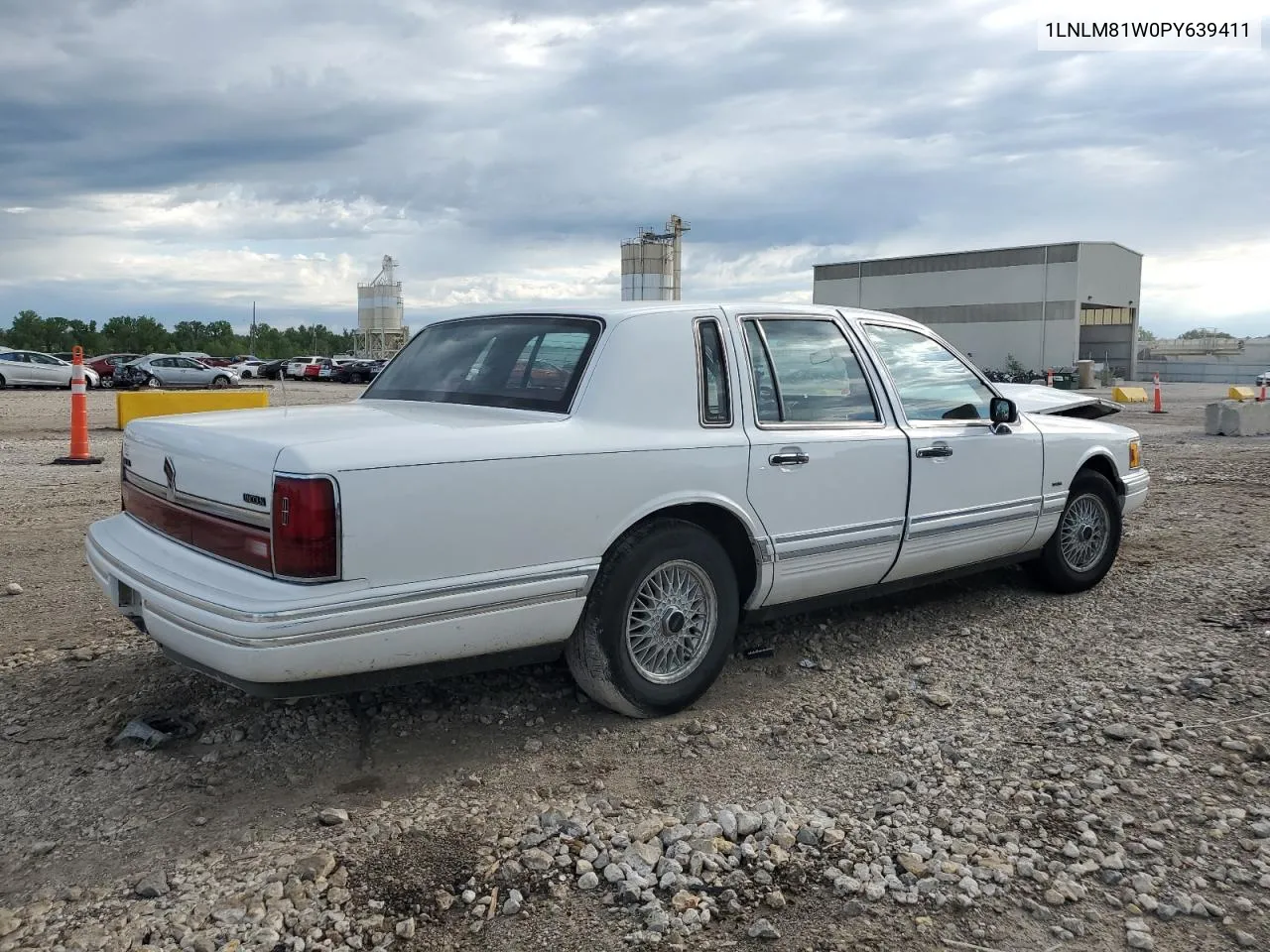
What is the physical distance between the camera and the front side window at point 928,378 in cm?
479

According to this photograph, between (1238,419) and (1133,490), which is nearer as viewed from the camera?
(1133,490)

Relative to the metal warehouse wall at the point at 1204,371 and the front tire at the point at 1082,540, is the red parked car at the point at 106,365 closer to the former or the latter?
the front tire at the point at 1082,540

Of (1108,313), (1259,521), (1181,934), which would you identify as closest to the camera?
(1181,934)

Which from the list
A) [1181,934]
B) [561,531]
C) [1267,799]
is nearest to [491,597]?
[561,531]

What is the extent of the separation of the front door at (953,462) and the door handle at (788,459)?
724 mm

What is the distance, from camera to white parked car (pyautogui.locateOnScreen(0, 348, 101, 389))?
3042cm

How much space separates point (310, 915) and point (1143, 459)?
1258 centimetres

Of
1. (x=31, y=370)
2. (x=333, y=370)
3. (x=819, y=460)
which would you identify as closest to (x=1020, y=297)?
(x=333, y=370)

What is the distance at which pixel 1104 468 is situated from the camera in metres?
5.93

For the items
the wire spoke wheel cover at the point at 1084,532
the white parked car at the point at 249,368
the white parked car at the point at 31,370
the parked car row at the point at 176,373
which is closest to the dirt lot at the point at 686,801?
the wire spoke wheel cover at the point at 1084,532

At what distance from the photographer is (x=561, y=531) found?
342cm

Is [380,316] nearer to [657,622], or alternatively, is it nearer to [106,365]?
[106,365]

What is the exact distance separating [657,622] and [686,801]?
0.74m

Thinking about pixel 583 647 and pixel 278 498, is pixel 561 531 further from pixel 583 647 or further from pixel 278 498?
pixel 278 498
